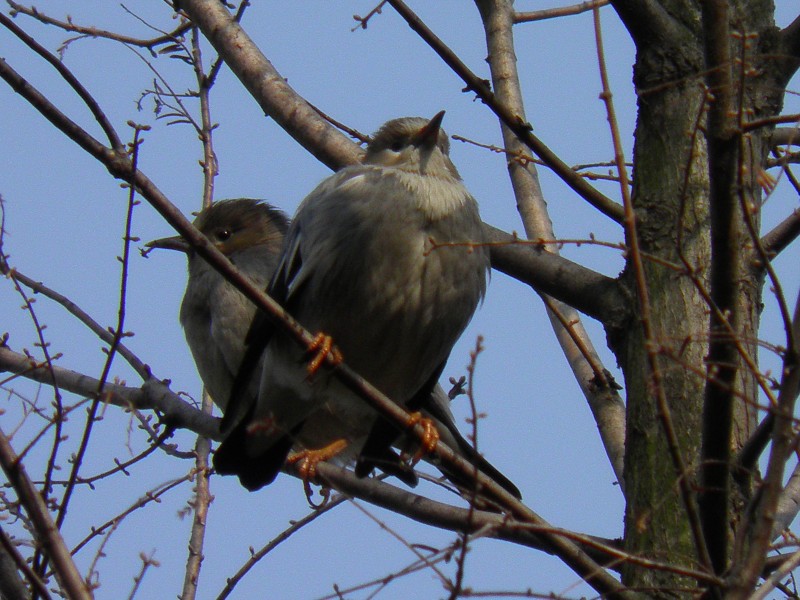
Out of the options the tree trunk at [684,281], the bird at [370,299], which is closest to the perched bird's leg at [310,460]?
the bird at [370,299]

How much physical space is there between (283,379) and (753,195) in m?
2.04

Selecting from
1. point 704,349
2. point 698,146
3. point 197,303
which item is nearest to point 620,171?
point 704,349

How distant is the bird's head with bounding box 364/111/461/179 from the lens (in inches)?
189

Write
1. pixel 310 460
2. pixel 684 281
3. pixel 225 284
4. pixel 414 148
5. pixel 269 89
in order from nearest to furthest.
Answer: pixel 684 281, pixel 310 460, pixel 269 89, pixel 414 148, pixel 225 284

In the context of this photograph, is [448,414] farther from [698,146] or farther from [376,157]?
[698,146]

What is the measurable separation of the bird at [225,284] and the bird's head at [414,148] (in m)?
0.94

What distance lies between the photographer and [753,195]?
3.42m

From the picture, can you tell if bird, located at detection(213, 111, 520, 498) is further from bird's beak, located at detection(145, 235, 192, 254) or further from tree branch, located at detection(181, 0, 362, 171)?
bird's beak, located at detection(145, 235, 192, 254)

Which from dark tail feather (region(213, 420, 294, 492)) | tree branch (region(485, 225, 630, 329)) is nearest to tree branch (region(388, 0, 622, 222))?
tree branch (region(485, 225, 630, 329))

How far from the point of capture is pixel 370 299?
13.7 ft

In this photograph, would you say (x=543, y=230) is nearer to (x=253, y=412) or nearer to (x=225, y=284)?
(x=253, y=412)

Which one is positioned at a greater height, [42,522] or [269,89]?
[269,89]

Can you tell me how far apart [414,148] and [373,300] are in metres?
1.00

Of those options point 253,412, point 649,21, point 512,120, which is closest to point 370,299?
point 253,412
